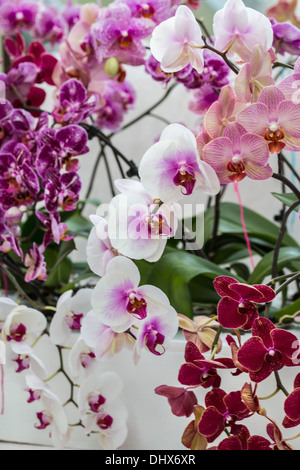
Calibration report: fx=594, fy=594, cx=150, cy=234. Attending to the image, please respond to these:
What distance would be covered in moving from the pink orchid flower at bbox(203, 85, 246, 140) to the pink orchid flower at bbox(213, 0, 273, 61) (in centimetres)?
4

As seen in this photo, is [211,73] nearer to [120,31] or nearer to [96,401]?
[120,31]

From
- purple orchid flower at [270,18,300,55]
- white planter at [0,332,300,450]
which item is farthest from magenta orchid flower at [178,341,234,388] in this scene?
purple orchid flower at [270,18,300,55]

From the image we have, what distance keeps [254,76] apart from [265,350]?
0.19 meters

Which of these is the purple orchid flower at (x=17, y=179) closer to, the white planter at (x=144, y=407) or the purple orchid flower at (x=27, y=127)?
the purple orchid flower at (x=27, y=127)

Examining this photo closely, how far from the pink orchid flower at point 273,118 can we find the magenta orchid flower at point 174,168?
0.13 ft

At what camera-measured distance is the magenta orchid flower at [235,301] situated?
0.40 meters

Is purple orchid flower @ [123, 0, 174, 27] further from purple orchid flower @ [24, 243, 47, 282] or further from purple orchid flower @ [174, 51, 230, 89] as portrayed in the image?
purple orchid flower @ [24, 243, 47, 282]

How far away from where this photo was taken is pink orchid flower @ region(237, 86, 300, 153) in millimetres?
381

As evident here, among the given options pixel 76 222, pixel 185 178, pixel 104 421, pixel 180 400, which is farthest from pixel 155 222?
pixel 76 222

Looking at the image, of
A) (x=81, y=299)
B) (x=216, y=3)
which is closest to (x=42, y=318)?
(x=81, y=299)

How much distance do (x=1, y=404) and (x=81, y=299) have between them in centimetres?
18

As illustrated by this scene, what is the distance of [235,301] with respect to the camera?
1.33 feet

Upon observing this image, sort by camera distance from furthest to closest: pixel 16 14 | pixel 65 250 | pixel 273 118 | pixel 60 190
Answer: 1. pixel 16 14
2. pixel 65 250
3. pixel 60 190
4. pixel 273 118
